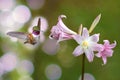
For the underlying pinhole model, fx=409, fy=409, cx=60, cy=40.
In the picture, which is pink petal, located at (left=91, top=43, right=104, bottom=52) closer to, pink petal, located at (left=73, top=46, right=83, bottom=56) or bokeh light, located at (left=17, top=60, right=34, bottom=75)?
pink petal, located at (left=73, top=46, right=83, bottom=56)

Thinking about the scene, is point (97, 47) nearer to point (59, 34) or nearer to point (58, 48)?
point (59, 34)

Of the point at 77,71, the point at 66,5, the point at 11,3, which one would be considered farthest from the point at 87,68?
the point at 11,3

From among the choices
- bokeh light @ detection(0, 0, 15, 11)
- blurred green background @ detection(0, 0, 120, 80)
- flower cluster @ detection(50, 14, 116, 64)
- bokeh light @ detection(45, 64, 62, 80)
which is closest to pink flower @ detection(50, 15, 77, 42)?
flower cluster @ detection(50, 14, 116, 64)

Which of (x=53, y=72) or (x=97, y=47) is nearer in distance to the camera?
(x=97, y=47)

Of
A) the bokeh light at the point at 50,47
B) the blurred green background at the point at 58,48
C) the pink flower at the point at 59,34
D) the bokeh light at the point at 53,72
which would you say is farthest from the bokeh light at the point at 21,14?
the pink flower at the point at 59,34

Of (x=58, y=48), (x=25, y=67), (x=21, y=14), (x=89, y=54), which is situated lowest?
(x=89, y=54)

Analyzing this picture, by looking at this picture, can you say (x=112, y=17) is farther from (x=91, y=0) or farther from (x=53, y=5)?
(x=53, y=5)

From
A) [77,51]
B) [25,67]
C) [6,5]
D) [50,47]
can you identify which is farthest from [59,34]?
[6,5]
